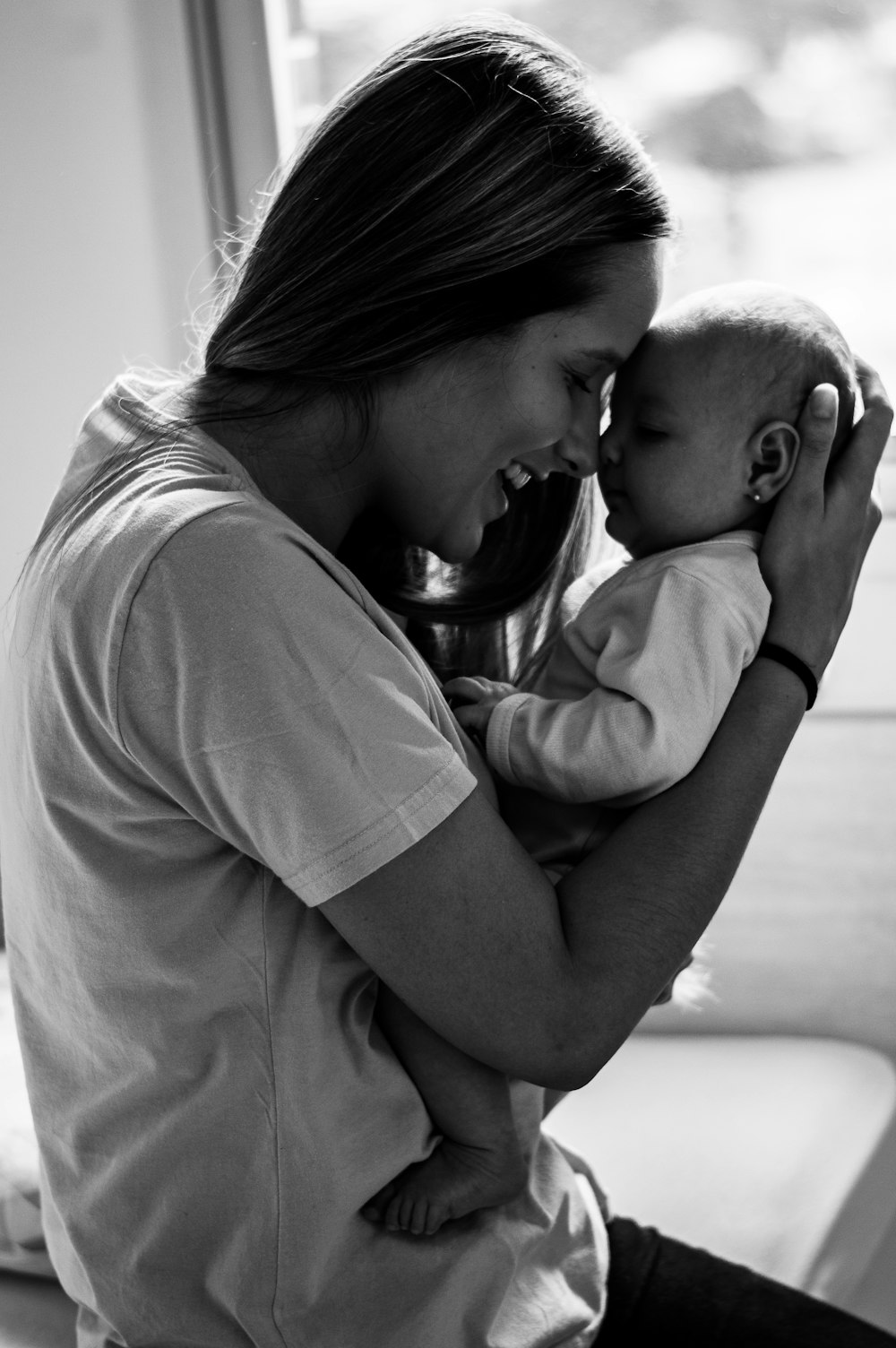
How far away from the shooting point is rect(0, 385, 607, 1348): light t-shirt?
79 centimetres

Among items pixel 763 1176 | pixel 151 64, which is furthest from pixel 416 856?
pixel 151 64

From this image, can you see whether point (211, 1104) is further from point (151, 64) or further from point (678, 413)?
point (151, 64)

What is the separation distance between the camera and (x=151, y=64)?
2080 millimetres

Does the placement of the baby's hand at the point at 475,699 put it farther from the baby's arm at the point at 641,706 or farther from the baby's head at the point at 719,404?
the baby's head at the point at 719,404

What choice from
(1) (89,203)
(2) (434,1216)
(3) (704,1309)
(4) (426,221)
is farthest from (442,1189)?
A: (1) (89,203)

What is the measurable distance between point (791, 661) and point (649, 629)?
119mm

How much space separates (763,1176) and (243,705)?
1099mm

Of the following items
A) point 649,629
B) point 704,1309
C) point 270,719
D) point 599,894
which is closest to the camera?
point 270,719

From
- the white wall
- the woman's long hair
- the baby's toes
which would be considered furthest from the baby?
the white wall

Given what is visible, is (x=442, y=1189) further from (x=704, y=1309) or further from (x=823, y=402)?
(x=823, y=402)

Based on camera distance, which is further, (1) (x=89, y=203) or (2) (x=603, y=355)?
(1) (x=89, y=203)

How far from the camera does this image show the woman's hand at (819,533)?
1.07 m

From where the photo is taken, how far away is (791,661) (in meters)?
1.05

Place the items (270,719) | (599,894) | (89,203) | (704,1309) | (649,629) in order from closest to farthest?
(270,719)
(599,894)
(649,629)
(704,1309)
(89,203)
